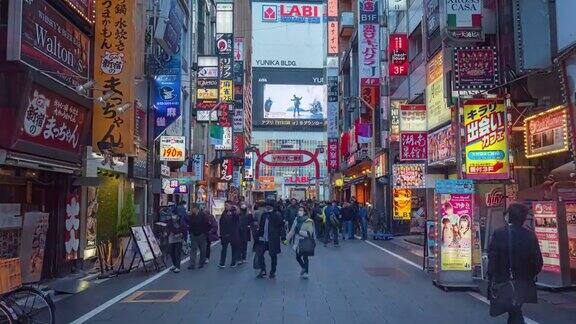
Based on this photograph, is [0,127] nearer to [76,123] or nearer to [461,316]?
[76,123]

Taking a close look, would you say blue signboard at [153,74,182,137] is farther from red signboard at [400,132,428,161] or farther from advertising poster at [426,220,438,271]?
advertising poster at [426,220,438,271]

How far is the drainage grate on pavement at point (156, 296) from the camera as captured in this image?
34.7ft

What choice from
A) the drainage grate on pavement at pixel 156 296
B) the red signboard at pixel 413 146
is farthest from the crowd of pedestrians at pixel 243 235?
the red signboard at pixel 413 146

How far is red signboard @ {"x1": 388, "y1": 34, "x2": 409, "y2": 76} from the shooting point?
2905 centimetres

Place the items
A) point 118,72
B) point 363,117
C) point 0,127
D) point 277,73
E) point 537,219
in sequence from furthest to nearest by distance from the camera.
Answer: point 277,73
point 363,117
point 118,72
point 537,219
point 0,127

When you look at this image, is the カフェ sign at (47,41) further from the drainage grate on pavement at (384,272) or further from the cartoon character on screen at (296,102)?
the cartoon character on screen at (296,102)

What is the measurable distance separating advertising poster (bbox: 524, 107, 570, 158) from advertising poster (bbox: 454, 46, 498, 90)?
5.34 ft

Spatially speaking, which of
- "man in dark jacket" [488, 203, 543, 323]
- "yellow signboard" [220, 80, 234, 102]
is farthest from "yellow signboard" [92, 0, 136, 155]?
"yellow signboard" [220, 80, 234, 102]

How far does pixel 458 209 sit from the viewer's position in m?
12.0

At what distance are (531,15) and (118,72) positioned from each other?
10.5 metres

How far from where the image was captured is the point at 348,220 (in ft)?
87.0

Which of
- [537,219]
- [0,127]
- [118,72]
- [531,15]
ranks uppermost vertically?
[531,15]

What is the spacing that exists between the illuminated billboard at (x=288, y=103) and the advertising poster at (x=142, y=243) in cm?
11795

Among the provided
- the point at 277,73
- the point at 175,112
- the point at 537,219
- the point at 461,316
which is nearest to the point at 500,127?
the point at 537,219
